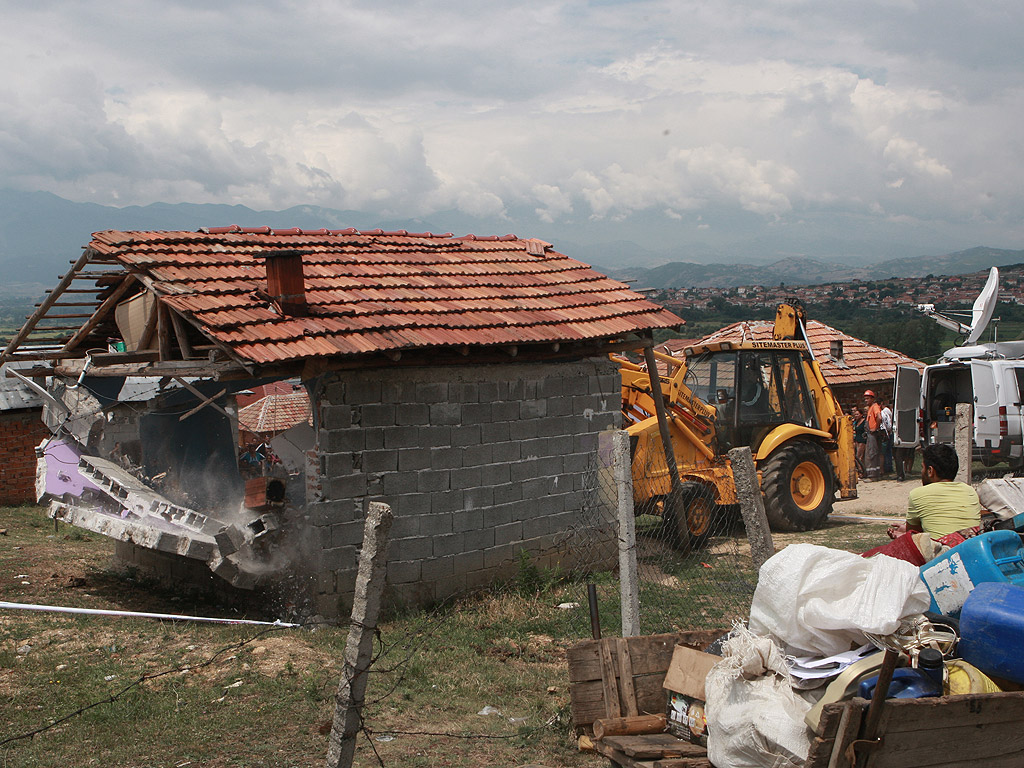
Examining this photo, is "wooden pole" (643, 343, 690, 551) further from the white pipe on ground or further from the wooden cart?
the wooden cart

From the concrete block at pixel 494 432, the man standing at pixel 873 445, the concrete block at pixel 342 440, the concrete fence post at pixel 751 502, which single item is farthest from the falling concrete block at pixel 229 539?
the man standing at pixel 873 445

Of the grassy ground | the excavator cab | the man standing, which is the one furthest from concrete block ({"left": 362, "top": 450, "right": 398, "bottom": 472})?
the man standing

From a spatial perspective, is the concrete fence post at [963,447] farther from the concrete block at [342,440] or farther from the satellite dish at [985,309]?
the satellite dish at [985,309]

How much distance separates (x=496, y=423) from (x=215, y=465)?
11.0 ft

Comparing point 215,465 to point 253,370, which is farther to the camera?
point 215,465

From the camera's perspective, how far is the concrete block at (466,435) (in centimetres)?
862

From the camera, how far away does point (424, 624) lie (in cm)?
771

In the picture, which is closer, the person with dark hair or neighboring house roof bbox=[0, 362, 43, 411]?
the person with dark hair

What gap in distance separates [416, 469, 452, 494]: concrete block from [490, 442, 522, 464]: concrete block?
0.64m

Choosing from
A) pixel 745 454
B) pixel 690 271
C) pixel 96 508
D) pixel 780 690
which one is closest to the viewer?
pixel 780 690

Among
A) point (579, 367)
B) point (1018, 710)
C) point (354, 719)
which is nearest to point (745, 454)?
point (1018, 710)

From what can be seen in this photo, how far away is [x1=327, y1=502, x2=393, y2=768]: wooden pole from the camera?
375 centimetres

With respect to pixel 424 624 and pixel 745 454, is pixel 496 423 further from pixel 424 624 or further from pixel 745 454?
pixel 745 454

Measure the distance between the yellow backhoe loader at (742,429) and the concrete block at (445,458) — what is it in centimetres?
274
